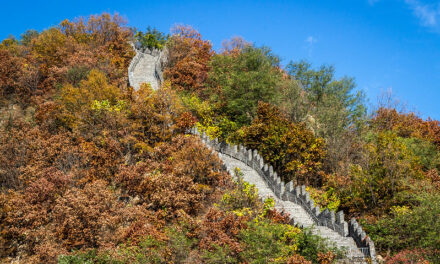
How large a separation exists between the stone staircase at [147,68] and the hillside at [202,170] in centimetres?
35

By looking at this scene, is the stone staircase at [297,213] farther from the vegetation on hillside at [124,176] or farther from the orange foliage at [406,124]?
the orange foliage at [406,124]

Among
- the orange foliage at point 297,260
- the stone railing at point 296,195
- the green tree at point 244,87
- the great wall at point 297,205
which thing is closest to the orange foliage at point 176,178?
the great wall at point 297,205

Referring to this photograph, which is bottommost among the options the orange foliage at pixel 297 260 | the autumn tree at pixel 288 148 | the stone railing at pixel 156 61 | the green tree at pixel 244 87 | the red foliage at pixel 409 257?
the orange foliage at pixel 297 260

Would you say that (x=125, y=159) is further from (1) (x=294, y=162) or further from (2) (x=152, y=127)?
(1) (x=294, y=162)

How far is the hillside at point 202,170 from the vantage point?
1952cm

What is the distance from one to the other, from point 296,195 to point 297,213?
147 centimetres

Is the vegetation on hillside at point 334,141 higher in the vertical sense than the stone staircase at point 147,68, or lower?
lower

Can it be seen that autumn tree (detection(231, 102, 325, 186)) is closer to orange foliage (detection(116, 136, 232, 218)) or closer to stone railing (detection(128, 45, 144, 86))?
orange foliage (detection(116, 136, 232, 218))

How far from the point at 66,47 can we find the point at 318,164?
3449 cm

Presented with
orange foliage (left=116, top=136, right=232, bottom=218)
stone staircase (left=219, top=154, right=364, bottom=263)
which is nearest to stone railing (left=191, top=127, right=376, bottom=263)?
stone staircase (left=219, top=154, right=364, bottom=263)

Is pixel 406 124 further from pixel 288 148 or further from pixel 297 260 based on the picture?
pixel 297 260

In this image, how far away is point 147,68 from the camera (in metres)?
46.4

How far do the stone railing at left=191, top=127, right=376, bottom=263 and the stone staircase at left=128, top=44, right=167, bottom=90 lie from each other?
491 inches

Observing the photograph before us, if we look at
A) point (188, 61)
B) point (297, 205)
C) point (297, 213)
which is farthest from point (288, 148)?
point (188, 61)
